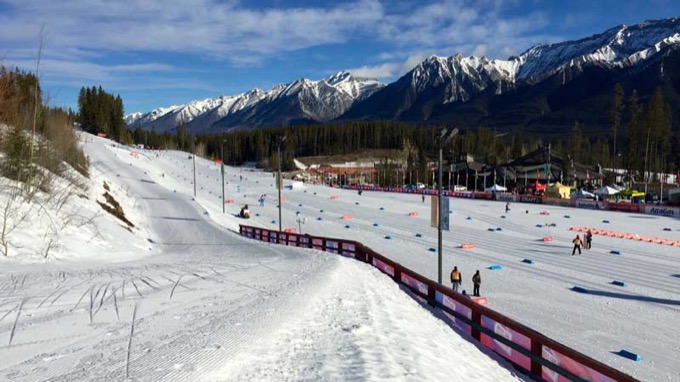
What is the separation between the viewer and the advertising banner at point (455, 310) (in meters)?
11.9

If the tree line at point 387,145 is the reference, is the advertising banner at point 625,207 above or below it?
below

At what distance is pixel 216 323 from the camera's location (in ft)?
34.7

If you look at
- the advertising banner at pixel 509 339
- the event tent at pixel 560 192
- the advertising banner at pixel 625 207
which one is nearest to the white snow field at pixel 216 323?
the advertising banner at pixel 509 339

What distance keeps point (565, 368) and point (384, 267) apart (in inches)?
425

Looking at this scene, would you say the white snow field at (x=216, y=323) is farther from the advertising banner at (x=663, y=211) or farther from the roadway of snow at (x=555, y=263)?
the advertising banner at (x=663, y=211)

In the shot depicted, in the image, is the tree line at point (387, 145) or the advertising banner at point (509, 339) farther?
the tree line at point (387, 145)

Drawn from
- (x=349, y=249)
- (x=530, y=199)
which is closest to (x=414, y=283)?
(x=349, y=249)

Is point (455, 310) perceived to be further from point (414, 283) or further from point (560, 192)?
point (560, 192)

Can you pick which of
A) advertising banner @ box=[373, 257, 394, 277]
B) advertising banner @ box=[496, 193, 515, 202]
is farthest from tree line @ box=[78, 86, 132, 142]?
advertising banner @ box=[373, 257, 394, 277]

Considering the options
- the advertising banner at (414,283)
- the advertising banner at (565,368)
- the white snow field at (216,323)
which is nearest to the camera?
the white snow field at (216,323)

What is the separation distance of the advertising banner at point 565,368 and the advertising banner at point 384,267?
903 centimetres

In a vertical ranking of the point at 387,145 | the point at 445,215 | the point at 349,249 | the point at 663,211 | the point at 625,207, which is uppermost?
the point at 387,145

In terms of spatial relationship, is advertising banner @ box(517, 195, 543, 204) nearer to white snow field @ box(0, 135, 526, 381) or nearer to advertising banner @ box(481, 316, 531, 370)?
white snow field @ box(0, 135, 526, 381)

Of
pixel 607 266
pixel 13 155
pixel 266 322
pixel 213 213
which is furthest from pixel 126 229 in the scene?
pixel 607 266
